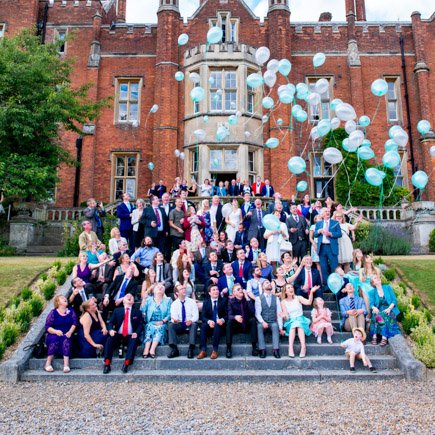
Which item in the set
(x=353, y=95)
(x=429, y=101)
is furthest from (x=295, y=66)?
(x=429, y=101)

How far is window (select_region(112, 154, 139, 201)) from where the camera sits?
20797mm

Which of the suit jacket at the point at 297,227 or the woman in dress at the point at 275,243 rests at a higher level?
the suit jacket at the point at 297,227

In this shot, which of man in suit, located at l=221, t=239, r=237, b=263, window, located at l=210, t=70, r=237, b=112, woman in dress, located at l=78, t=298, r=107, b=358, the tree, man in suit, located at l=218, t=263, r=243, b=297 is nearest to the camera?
woman in dress, located at l=78, t=298, r=107, b=358

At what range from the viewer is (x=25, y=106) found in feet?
47.5

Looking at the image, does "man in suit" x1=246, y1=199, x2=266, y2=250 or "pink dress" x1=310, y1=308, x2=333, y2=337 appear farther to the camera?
"man in suit" x1=246, y1=199, x2=266, y2=250

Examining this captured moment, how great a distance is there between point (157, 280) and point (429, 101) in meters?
18.9

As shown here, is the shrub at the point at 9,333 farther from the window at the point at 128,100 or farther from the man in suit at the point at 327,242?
the window at the point at 128,100

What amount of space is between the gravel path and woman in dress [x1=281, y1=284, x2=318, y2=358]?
2.95ft

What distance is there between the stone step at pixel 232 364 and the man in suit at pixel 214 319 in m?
0.20

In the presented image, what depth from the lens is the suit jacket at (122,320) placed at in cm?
668

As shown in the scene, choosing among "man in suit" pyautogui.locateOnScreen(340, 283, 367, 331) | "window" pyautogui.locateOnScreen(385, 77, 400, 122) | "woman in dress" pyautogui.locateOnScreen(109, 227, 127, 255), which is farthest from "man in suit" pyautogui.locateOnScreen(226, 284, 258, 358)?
"window" pyautogui.locateOnScreen(385, 77, 400, 122)

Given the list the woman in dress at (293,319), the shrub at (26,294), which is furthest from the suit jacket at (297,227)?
the shrub at (26,294)

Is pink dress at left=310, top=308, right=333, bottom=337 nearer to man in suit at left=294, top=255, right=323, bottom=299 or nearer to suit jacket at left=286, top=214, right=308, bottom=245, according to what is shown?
man in suit at left=294, top=255, right=323, bottom=299

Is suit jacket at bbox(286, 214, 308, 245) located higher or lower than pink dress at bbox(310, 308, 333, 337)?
higher
